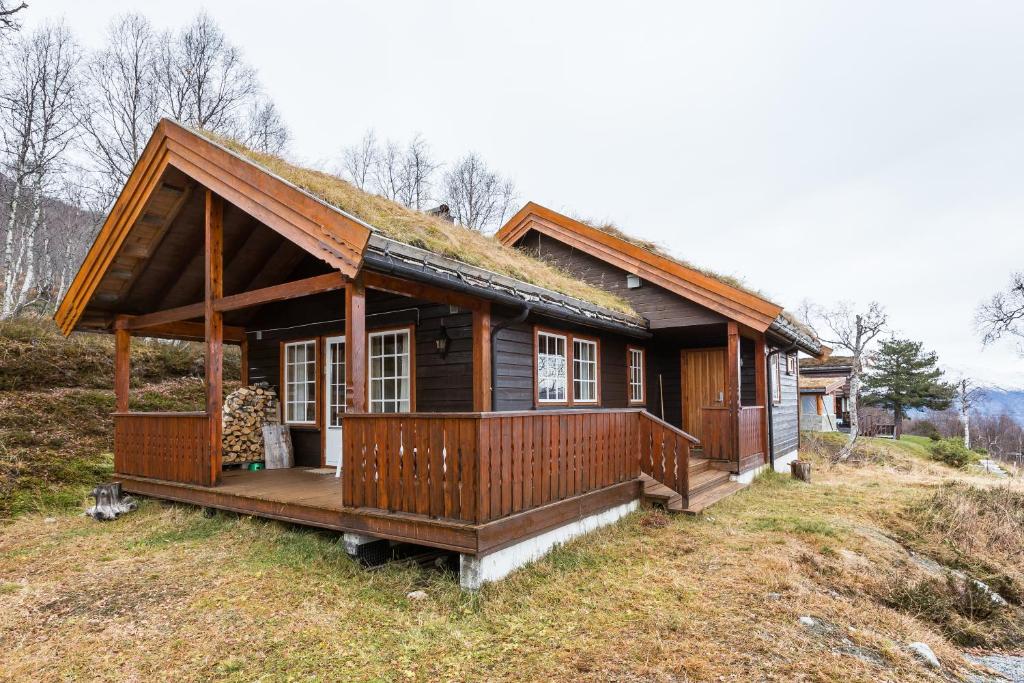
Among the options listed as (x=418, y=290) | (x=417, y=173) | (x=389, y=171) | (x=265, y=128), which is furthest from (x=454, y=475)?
(x=389, y=171)

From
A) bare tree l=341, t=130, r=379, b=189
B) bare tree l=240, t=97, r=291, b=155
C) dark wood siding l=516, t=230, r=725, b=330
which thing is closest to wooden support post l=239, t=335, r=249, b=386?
→ dark wood siding l=516, t=230, r=725, b=330

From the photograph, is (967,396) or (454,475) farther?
(967,396)

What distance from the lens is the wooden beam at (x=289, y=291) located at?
17.7ft

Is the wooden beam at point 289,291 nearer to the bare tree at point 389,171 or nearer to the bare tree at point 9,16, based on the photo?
the bare tree at point 9,16

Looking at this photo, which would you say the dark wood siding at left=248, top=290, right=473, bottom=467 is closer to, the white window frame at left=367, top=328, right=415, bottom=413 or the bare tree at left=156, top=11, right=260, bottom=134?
the white window frame at left=367, top=328, right=415, bottom=413

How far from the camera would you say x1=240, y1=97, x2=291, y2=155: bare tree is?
20.7m

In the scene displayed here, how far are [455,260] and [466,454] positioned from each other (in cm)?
236

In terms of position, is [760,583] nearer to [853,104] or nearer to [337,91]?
[853,104]

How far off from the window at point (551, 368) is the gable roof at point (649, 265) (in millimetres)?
2370

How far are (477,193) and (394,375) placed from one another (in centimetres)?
2321

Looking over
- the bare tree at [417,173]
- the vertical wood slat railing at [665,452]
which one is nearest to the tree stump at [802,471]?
the vertical wood slat railing at [665,452]

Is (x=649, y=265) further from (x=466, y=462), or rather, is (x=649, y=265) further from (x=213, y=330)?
(x=213, y=330)

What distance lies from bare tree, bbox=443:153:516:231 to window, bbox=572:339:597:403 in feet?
64.3

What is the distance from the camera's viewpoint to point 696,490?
7.54 metres
